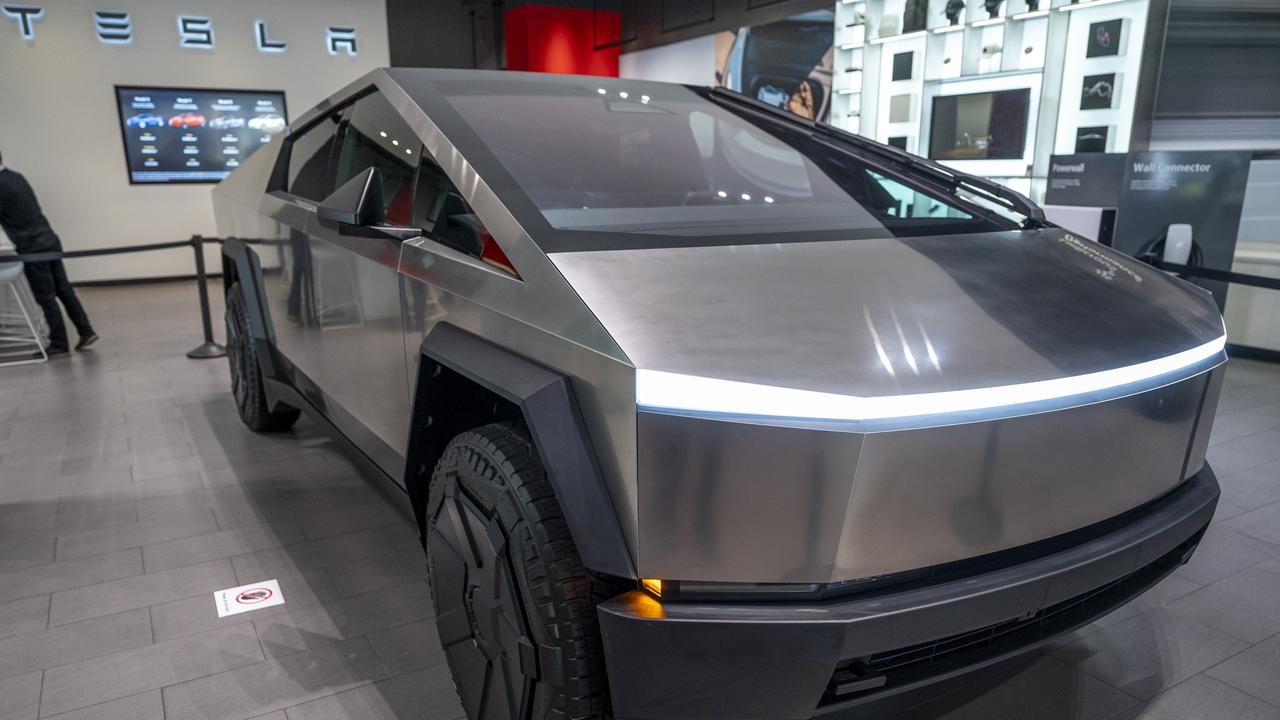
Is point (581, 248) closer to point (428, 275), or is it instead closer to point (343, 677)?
point (428, 275)

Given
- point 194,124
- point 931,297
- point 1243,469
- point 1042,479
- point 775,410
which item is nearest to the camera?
point 775,410

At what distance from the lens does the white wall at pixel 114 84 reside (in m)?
8.12

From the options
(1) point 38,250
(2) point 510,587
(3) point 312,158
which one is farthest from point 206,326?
(2) point 510,587

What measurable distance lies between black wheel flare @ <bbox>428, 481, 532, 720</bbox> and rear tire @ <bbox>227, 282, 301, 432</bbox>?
2.00 m

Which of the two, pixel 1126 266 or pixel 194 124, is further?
pixel 194 124

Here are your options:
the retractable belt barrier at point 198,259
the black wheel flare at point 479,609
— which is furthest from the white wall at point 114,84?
the black wheel flare at point 479,609

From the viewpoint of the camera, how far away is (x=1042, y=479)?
1182 millimetres

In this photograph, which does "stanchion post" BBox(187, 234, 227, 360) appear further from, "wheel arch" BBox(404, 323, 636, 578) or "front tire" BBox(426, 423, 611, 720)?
"front tire" BBox(426, 423, 611, 720)

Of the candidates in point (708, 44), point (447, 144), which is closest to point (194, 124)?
point (708, 44)

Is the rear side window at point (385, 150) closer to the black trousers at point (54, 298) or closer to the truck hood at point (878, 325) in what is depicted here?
the truck hood at point (878, 325)

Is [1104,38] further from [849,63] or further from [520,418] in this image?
[520,418]

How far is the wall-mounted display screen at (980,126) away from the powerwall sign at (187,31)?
22.1 ft

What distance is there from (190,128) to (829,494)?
971cm

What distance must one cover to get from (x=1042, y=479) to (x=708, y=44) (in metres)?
9.00
